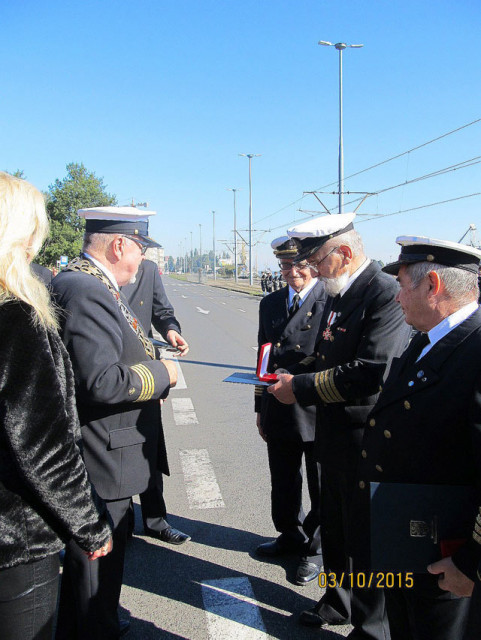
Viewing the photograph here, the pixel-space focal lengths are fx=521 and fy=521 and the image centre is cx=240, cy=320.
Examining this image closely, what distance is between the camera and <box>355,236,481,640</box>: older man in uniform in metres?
1.63

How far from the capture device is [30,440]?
1489mm

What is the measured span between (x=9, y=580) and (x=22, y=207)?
3.59 feet

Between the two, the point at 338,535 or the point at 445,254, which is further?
the point at 338,535

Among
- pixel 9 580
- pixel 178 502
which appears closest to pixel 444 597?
pixel 9 580

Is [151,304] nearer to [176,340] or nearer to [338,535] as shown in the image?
[176,340]

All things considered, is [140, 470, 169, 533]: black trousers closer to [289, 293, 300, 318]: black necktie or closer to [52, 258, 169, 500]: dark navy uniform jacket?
[52, 258, 169, 500]: dark navy uniform jacket

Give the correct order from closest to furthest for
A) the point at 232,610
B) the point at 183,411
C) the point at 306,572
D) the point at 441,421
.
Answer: the point at 441,421 → the point at 232,610 → the point at 306,572 → the point at 183,411

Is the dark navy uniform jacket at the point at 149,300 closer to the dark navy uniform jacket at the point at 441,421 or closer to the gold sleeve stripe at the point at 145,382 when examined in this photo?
the gold sleeve stripe at the point at 145,382

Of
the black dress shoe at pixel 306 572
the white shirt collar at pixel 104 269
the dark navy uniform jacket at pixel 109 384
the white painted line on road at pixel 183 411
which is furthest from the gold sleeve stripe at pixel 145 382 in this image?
the white painted line on road at pixel 183 411

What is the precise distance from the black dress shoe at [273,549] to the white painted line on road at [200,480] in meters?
0.75

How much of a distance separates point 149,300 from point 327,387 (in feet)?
8.16

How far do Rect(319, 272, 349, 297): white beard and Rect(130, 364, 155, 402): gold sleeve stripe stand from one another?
1.01m

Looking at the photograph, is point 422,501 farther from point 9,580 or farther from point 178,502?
point 178,502

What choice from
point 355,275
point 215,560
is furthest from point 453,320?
point 215,560
